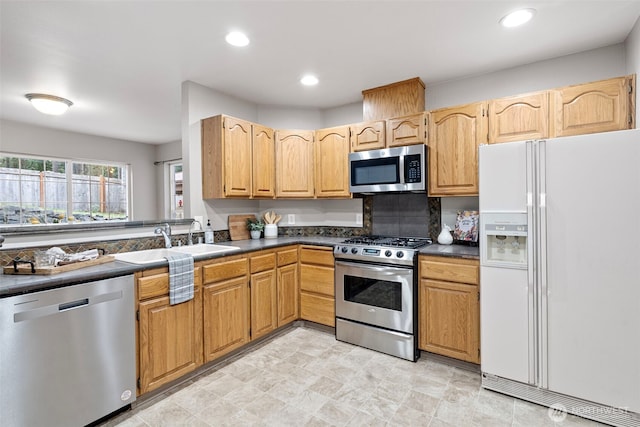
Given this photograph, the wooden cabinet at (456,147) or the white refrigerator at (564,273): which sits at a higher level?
the wooden cabinet at (456,147)

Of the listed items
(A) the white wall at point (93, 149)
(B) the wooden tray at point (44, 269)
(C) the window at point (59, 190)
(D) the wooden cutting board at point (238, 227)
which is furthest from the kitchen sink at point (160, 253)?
(A) the white wall at point (93, 149)

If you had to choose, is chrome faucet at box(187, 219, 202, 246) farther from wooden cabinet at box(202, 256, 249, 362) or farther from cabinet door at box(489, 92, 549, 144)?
cabinet door at box(489, 92, 549, 144)

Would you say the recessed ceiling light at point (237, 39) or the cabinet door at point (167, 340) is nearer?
the cabinet door at point (167, 340)

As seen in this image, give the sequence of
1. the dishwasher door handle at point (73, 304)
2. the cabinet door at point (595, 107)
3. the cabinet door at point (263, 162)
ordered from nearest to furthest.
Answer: the dishwasher door handle at point (73, 304) → the cabinet door at point (595, 107) → the cabinet door at point (263, 162)

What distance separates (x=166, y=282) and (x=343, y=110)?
2.78 m

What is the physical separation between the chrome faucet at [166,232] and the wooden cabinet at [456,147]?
2.40m

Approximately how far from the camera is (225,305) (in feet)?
8.28

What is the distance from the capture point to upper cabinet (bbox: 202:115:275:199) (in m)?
2.98

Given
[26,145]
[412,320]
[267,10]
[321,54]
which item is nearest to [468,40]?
[321,54]

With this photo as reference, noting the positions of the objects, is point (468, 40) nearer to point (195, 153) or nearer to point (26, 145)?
point (195, 153)

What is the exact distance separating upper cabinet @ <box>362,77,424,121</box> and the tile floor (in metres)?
2.34

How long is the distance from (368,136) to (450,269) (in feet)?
5.03

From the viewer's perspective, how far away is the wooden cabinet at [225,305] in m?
2.39

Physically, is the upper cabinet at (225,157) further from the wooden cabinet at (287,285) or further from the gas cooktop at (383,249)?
the gas cooktop at (383,249)
